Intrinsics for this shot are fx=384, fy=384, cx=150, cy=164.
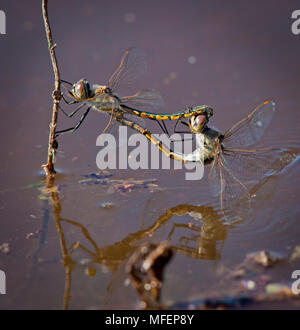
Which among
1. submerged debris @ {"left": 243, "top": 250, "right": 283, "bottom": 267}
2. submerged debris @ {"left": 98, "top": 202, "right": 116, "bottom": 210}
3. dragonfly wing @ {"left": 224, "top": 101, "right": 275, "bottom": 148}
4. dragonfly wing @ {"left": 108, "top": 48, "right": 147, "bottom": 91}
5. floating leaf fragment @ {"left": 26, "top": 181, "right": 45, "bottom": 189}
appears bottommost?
submerged debris @ {"left": 243, "top": 250, "right": 283, "bottom": 267}

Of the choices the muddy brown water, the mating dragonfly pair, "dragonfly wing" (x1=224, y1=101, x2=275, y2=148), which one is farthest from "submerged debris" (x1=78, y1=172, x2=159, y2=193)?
"dragonfly wing" (x1=224, y1=101, x2=275, y2=148)

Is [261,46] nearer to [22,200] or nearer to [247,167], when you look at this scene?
[247,167]

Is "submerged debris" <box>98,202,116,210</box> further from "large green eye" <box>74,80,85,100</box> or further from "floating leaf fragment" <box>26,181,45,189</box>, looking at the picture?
"large green eye" <box>74,80,85,100</box>

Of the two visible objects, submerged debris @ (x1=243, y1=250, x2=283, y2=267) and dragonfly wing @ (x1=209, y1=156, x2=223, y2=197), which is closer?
submerged debris @ (x1=243, y1=250, x2=283, y2=267)

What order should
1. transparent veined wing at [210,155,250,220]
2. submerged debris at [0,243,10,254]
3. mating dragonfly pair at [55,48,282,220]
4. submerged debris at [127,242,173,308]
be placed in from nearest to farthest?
submerged debris at [127,242,173,308] < submerged debris at [0,243,10,254] < transparent veined wing at [210,155,250,220] < mating dragonfly pair at [55,48,282,220]

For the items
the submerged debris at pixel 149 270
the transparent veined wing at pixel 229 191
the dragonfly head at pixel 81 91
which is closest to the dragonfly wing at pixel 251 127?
the transparent veined wing at pixel 229 191

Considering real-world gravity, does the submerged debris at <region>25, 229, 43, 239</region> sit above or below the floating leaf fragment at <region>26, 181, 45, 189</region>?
below
